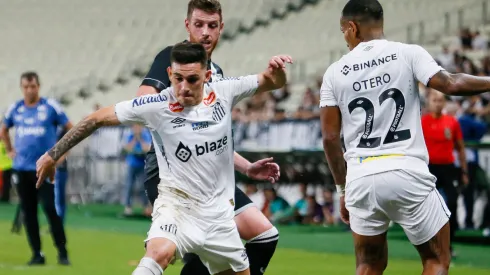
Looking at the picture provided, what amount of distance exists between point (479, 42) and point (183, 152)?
55.5ft

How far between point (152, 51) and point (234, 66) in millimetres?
3300

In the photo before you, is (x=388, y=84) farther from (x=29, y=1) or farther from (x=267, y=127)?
(x=29, y=1)

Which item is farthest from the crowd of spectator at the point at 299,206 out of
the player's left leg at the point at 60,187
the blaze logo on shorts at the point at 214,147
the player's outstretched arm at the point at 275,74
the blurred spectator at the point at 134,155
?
the blaze logo on shorts at the point at 214,147

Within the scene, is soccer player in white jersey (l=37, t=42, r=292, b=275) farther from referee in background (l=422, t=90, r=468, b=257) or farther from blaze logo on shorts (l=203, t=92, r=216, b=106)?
referee in background (l=422, t=90, r=468, b=257)

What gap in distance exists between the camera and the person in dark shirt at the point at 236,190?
22.6 feet

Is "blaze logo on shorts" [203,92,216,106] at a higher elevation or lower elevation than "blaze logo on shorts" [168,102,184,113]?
higher

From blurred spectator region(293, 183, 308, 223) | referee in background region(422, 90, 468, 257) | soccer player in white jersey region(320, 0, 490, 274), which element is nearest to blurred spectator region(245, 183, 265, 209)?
blurred spectator region(293, 183, 308, 223)

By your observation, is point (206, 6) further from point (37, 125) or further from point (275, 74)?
point (37, 125)

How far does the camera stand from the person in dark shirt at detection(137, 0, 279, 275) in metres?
6.89

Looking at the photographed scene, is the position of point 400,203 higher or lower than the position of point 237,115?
higher

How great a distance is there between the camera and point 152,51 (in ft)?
106

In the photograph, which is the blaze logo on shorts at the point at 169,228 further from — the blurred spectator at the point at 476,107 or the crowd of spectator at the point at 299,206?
the blurred spectator at the point at 476,107

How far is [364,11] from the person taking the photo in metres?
6.55

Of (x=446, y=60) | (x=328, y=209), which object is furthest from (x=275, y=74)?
(x=446, y=60)
